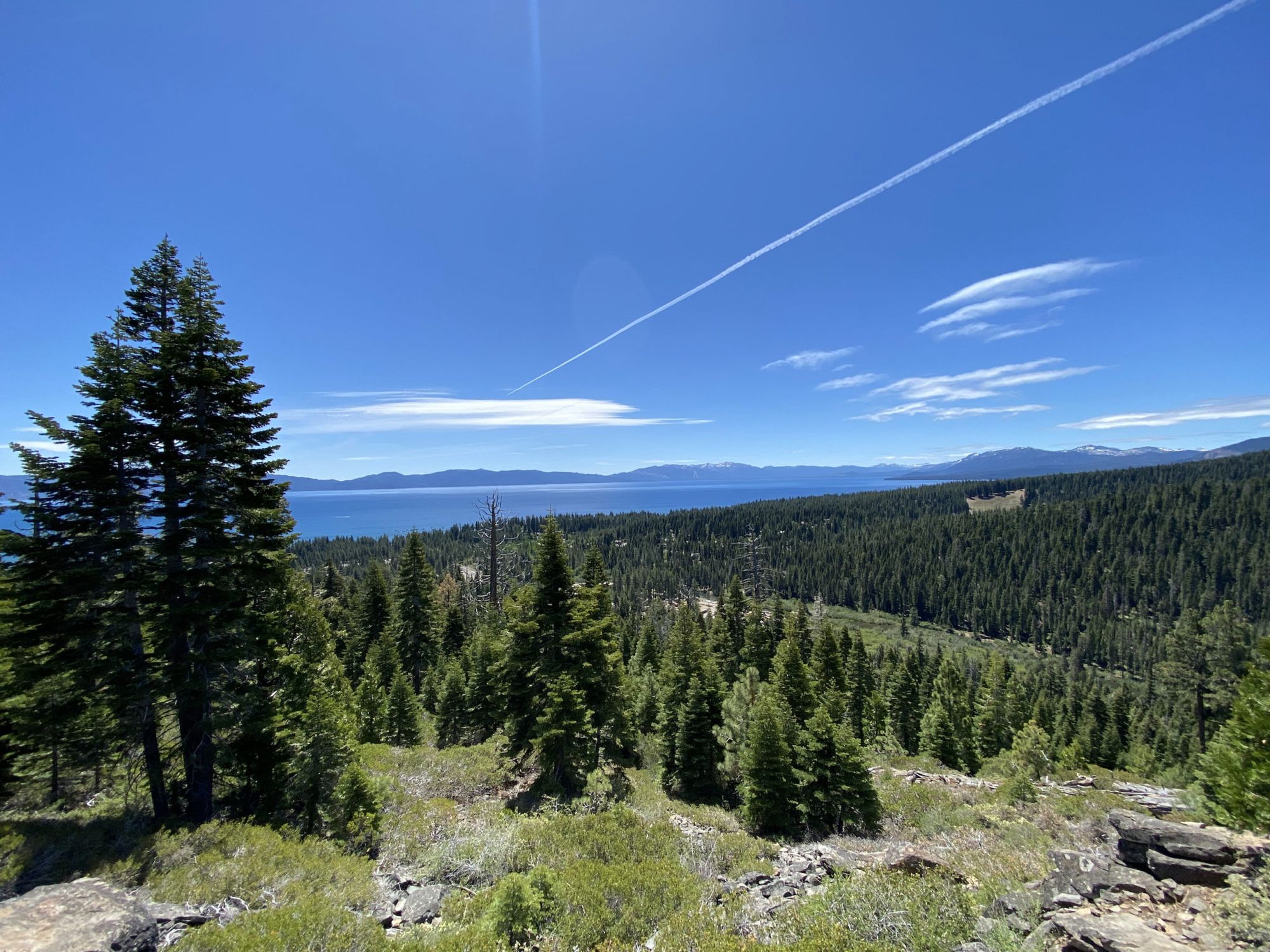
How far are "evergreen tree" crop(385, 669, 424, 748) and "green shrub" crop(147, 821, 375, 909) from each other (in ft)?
48.6

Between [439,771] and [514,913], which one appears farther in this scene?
[439,771]

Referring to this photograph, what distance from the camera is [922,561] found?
14800 centimetres

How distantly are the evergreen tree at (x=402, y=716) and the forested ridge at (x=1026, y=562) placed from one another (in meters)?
76.2

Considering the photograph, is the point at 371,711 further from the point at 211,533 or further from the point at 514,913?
A: the point at 514,913

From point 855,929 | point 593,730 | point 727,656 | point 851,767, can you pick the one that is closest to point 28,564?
point 593,730

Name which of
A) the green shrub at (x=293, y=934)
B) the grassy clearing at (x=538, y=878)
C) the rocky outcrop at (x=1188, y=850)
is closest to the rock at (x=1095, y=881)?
the rocky outcrop at (x=1188, y=850)

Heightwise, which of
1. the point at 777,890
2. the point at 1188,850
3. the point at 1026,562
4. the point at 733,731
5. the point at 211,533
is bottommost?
the point at 1026,562

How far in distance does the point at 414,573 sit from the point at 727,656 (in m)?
23.2

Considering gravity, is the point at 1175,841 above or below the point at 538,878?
above

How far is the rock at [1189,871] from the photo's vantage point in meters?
6.39

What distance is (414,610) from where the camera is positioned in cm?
3244

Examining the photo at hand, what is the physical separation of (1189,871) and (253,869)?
14.1m

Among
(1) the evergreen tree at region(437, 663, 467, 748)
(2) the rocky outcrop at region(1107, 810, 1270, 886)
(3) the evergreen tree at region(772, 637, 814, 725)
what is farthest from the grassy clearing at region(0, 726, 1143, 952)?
(1) the evergreen tree at region(437, 663, 467, 748)

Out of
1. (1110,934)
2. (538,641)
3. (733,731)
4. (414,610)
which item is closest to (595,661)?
(538,641)
